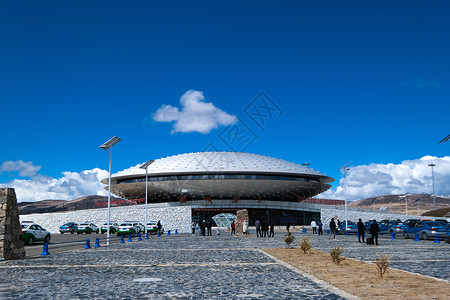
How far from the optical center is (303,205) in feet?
250

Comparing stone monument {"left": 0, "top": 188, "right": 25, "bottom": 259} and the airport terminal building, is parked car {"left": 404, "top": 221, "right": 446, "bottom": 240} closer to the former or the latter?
stone monument {"left": 0, "top": 188, "right": 25, "bottom": 259}

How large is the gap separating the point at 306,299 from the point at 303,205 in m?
69.7

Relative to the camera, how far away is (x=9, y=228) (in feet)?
58.5

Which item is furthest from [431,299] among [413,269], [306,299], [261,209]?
[261,209]

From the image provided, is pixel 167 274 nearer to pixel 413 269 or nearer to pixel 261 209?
pixel 413 269

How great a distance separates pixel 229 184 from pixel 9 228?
5657 centimetres

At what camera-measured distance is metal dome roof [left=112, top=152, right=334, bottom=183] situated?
7300 centimetres

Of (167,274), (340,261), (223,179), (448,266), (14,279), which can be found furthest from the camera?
(223,179)

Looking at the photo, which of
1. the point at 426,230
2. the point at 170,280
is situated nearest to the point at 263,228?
the point at 426,230

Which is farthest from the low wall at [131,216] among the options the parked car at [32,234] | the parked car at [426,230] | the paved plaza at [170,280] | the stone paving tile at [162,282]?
the stone paving tile at [162,282]

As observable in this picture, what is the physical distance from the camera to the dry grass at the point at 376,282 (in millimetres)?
8609

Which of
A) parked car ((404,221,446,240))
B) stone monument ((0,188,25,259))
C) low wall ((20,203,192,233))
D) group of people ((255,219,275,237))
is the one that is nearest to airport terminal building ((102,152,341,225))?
low wall ((20,203,192,233))

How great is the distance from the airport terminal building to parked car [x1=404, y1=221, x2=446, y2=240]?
3803cm

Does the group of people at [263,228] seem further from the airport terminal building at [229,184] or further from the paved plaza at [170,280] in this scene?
the airport terminal building at [229,184]
